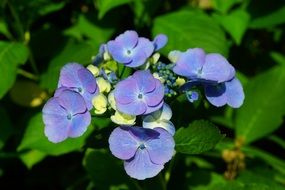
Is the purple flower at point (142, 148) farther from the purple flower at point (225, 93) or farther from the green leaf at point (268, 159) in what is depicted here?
the green leaf at point (268, 159)

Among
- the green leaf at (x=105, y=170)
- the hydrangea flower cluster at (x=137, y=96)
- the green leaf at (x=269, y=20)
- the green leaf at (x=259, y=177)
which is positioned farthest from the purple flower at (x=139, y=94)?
the green leaf at (x=269, y=20)

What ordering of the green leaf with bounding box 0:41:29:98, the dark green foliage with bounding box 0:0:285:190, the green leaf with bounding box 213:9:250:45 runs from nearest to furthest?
1. the green leaf with bounding box 0:41:29:98
2. the dark green foliage with bounding box 0:0:285:190
3. the green leaf with bounding box 213:9:250:45

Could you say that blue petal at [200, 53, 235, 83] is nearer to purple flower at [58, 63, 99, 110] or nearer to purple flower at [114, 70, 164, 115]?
purple flower at [114, 70, 164, 115]

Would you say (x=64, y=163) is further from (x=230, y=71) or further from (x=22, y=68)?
(x=230, y=71)

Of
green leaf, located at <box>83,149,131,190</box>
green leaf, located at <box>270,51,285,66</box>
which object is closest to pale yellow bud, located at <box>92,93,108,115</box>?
green leaf, located at <box>83,149,131,190</box>

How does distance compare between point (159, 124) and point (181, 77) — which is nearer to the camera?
point (159, 124)

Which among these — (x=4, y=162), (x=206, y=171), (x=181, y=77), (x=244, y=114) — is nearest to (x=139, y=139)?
(x=181, y=77)
